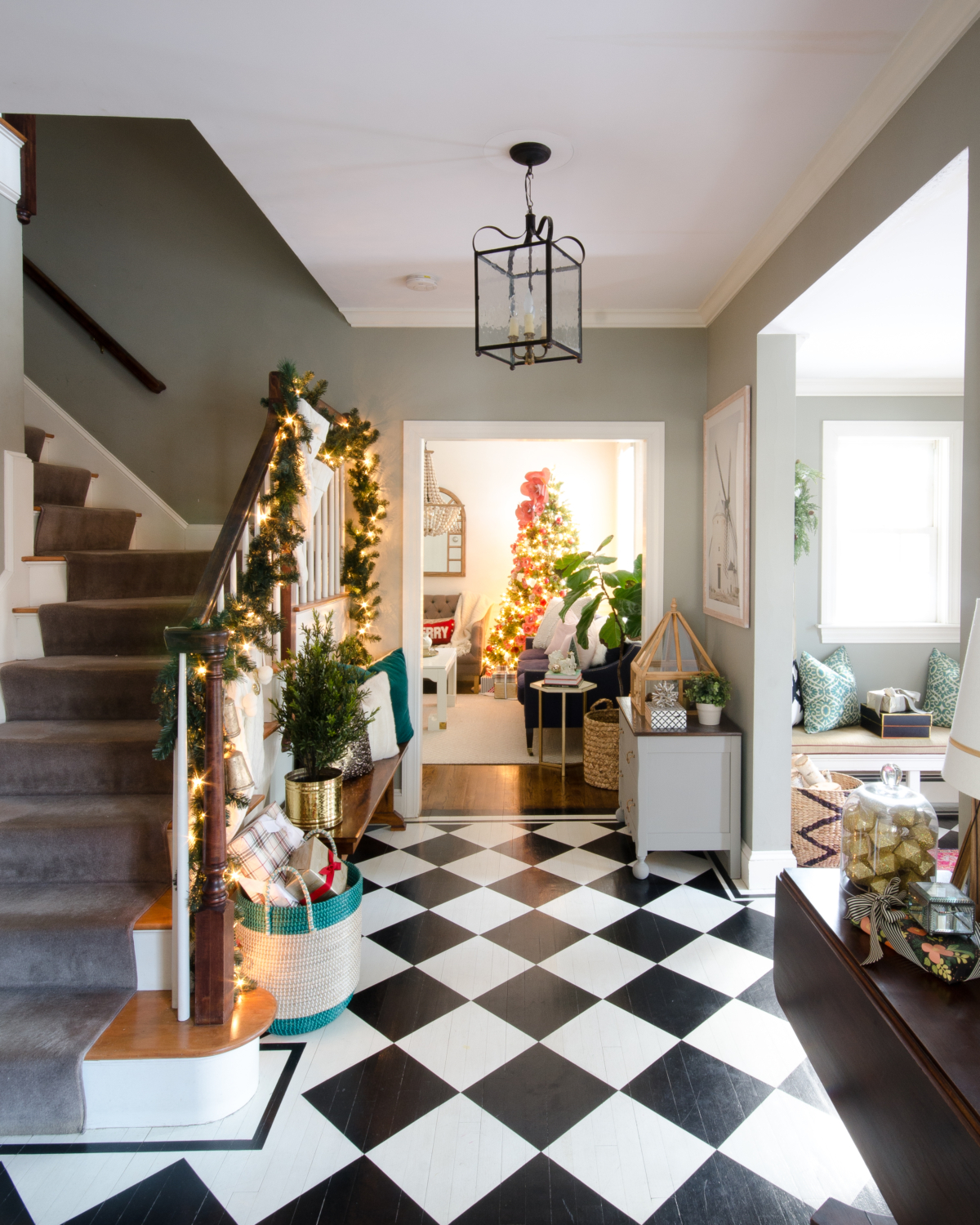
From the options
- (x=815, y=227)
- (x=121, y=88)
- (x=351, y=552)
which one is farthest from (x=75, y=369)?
(x=815, y=227)

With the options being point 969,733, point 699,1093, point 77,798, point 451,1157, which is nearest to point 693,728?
point 699,1093

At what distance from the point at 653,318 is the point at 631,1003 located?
10.3 ft

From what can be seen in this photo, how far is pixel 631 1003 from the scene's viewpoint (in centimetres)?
249

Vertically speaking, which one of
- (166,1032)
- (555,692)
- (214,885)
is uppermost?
(555,692)

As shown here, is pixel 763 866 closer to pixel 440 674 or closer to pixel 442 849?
pixel 442 849

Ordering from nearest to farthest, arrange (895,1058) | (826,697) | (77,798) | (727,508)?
(895,1058)
(77,798)
(727,508)
(826,697)

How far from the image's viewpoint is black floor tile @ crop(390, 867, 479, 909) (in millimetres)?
3238

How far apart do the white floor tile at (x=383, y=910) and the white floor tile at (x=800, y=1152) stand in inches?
58.2

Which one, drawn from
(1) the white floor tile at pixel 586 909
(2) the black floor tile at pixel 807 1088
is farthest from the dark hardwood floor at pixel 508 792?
(2) the black floor tile at pixel 807 1088

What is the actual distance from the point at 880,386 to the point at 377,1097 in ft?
14.7

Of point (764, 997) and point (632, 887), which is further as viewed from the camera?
point (632, 887)

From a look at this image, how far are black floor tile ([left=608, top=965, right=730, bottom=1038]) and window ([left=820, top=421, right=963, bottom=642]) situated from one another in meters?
2.82

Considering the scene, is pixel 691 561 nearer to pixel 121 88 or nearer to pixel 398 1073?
pixel 398 1073

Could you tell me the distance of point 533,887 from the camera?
3352 mm
